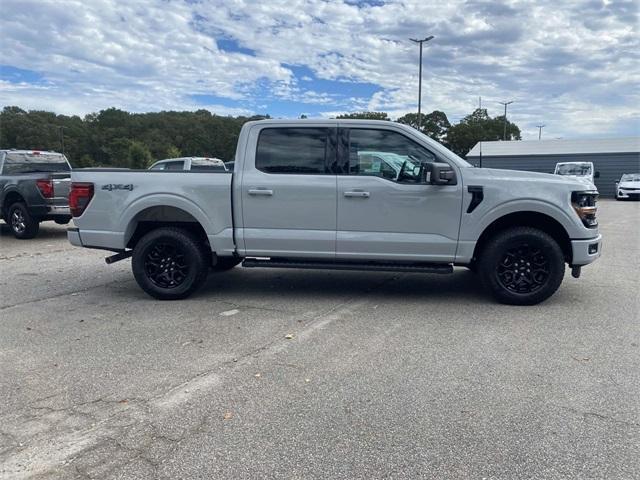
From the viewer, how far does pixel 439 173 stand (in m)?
5.25

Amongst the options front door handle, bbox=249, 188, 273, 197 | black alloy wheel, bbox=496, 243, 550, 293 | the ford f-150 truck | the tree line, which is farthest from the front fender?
the tree line

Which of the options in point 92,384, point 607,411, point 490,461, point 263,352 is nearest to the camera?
point 490,461

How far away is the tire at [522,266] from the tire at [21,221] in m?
9.86

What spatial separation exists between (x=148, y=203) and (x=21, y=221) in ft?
23.3

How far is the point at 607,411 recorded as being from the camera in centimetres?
325

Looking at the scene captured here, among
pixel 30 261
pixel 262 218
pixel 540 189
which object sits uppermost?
pixel 540 189

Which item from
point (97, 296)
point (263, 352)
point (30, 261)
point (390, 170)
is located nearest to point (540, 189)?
point (390, 170)

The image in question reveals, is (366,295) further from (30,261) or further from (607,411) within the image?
(30,261)

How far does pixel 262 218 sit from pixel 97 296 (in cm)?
238

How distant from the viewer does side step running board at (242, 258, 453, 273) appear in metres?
5.61

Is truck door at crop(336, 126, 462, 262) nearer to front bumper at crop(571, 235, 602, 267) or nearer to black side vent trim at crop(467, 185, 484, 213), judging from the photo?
black side vent trim at crop(467, 185, 484, 213)

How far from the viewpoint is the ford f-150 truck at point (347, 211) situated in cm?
547

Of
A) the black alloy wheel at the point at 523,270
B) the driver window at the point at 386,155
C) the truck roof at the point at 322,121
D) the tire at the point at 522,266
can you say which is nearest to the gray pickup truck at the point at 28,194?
the truck roof at the point at 322,121

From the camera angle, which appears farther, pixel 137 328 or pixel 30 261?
pixel 30 261
